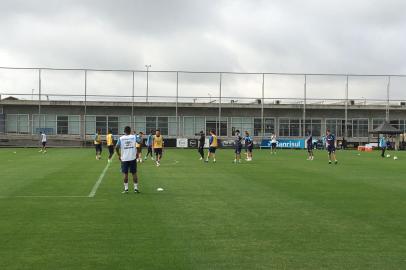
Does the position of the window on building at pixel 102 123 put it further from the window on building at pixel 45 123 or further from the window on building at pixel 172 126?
the window on building at pixel 172 126

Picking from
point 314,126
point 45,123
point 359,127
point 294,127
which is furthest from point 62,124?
point 359,127

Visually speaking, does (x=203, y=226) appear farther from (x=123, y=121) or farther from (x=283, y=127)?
(x=283, y=127)

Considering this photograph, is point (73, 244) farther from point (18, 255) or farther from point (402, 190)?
point (402, 190)

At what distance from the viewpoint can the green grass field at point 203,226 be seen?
23.7ft

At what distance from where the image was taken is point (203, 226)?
960cm

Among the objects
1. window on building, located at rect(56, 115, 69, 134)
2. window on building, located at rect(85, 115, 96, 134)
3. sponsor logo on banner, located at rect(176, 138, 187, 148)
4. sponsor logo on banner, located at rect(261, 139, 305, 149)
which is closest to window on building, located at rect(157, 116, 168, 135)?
sponsor logo on banner, located at rect(176, 138, 187, 148)

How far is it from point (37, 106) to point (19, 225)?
53.6 meters

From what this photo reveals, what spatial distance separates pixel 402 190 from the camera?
1580 cm

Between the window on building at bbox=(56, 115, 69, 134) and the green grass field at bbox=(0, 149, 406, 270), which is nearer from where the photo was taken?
the green grass field at bbox=(0, 149, 406, 270)

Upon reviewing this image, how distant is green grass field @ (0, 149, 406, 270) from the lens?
23.7 ft

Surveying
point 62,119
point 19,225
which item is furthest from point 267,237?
point 62,119

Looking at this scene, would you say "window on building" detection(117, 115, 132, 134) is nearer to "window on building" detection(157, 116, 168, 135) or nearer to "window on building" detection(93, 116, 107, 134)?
"window on building" detection(93, 116, 107, 134)

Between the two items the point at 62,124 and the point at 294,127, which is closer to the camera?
the point at 62,124

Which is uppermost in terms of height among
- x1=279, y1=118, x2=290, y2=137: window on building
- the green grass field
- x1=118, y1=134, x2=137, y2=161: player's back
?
x1=279, y1=118, x2=290, y2=137: window on building
